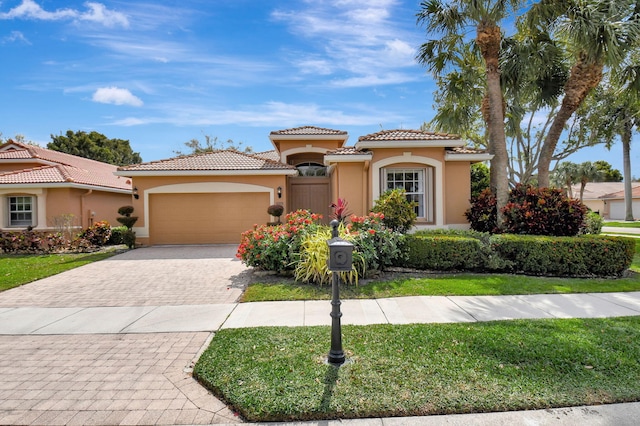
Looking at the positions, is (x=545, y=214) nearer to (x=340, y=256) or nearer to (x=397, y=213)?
(x=397, y=213)

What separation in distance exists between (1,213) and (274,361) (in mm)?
17663

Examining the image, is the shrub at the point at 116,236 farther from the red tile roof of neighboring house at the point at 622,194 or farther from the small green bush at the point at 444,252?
the red tile roof of neighboring house at the point at 622,194

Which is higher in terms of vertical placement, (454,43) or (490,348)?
(454,43)

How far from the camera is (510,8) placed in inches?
408

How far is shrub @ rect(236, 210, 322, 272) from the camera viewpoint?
8.16 metres

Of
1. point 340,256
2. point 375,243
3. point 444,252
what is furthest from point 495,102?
point 340,256

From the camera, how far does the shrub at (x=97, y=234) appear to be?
14164 mm

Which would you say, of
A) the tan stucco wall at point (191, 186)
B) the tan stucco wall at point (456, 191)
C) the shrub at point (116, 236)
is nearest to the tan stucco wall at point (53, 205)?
the shrub at point (116, 236)

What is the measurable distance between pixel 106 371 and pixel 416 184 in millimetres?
10993

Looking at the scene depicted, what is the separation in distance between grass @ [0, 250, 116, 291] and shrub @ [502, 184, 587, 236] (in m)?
13.4

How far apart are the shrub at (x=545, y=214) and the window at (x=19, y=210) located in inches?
769

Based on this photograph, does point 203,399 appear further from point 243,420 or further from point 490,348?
point 490,348

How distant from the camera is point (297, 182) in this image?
51.3 ft

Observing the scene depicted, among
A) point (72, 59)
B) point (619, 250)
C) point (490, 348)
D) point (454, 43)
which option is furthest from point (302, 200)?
point (490, 348)
